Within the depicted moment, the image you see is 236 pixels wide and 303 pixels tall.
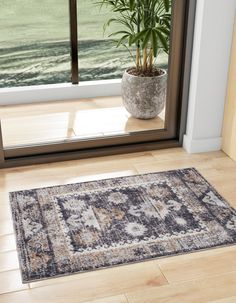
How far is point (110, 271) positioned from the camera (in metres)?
1.94

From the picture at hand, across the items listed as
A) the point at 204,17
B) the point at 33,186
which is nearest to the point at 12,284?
the point at 33,186

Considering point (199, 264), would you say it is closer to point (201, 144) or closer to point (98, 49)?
point (201, 144)

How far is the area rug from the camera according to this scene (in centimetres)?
201

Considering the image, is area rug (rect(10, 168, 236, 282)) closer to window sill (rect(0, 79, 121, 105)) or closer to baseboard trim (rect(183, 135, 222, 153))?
baseboard trim (rect(183, 135, 222, 153))

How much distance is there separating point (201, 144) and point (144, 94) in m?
0.58

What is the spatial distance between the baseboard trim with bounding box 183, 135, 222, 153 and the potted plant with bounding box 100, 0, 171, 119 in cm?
46

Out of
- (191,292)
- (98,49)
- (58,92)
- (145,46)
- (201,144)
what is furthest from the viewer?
(98,49)

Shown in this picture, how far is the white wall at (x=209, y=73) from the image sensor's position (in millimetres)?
2629

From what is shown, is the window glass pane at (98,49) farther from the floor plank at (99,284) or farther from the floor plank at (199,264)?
the floor plank at (99,284)

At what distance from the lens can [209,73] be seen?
9.09 ft

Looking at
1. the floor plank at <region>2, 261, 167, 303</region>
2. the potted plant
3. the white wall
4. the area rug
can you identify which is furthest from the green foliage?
the floor plank at <region>2, 261, 167, 303</region>

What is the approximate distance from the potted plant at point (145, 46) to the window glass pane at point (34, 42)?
650 millimetres

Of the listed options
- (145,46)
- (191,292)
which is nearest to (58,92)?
(145,46)

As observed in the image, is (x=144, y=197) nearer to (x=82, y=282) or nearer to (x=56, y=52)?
(x=82, y=282)
